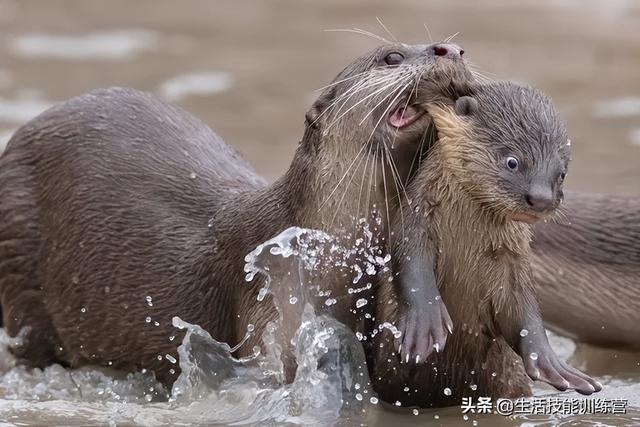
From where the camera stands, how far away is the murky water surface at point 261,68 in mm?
4305

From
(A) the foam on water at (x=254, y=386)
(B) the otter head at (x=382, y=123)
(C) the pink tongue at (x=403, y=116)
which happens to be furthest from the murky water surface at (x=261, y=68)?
(C) the pink tongue at (x=403, y=116)

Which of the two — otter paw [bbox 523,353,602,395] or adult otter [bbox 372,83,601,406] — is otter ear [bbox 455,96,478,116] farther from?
otter paw [bbox 523,353,602,395]

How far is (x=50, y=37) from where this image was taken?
8969 mm

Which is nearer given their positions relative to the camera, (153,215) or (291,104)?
(153,215)

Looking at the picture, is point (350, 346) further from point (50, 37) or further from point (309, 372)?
point (50, 37)

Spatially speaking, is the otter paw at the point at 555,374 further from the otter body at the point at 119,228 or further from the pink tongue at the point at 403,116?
the otter body at the point at 119,228

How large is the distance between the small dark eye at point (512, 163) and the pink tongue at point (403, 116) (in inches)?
12.1

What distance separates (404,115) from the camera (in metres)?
3.80

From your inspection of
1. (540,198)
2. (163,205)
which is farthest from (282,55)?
(540,198)

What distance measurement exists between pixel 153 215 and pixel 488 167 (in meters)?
1.08

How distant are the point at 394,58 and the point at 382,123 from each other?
189 mm

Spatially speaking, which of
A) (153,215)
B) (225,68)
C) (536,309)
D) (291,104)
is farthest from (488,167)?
(225,68)

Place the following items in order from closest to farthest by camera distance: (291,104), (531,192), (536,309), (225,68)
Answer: (531,192), (536,309), (291,104), (225,68)

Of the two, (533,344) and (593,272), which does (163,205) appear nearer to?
(533,344)
